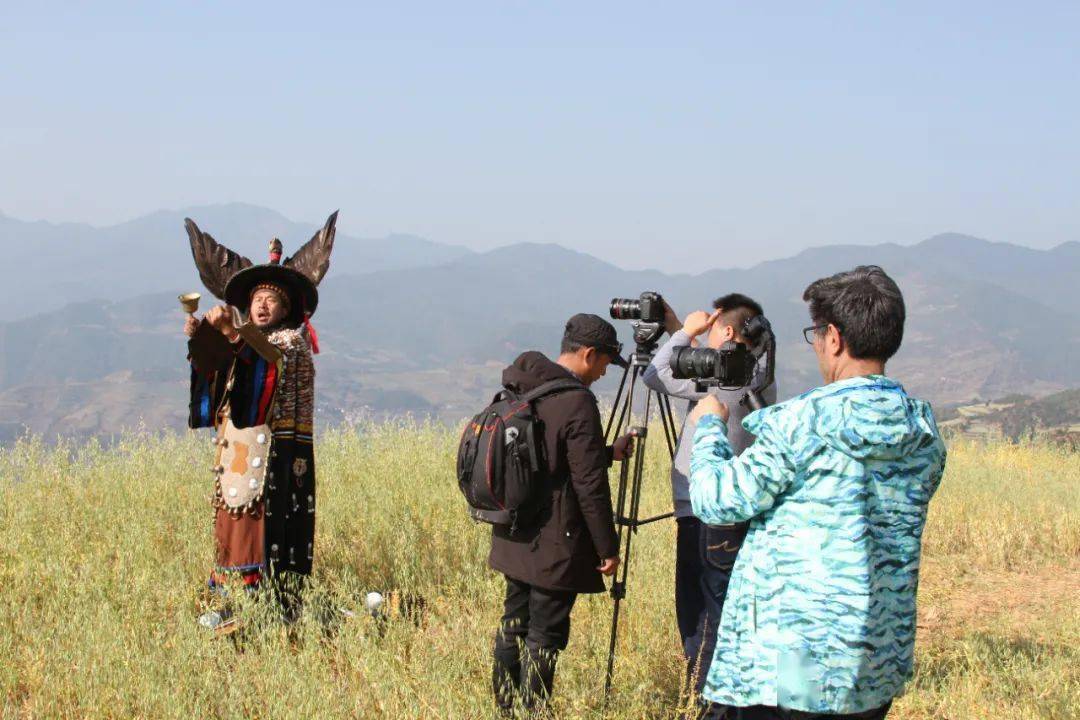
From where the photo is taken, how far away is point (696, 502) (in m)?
2.78

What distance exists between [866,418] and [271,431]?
3.56m

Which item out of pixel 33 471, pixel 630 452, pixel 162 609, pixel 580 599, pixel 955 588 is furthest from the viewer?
pixel 33 471

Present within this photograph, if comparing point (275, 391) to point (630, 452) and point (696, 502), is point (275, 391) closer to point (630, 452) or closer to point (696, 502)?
point (630, 452)

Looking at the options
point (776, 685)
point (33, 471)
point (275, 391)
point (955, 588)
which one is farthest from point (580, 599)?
point (33, 471)

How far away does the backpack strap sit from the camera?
158 inches

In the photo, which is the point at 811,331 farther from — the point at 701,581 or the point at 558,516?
the point at 701,581

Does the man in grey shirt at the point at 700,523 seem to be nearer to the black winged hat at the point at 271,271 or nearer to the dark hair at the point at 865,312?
the dark hair at the point at 865,312

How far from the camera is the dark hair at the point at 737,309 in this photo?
4184 mm

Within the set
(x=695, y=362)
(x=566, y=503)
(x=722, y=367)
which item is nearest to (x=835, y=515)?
(x=722, y=367)

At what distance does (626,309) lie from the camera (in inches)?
175

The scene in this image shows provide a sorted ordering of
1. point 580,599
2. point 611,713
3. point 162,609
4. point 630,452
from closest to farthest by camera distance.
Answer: point 611,713
point 630,452
point 162,609
point 580,599

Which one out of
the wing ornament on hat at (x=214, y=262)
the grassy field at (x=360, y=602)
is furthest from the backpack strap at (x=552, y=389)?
the wing ornament on hat at (x=214, y=262)

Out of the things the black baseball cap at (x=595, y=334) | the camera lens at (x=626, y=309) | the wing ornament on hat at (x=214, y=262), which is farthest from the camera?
the wing ornament on hat at (x=214, y=262)

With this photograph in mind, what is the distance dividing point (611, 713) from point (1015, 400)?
71157mm
